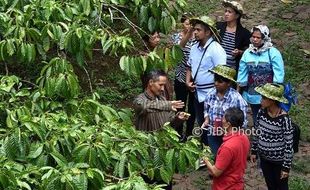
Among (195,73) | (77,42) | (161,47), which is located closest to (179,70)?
Result: (195,73)

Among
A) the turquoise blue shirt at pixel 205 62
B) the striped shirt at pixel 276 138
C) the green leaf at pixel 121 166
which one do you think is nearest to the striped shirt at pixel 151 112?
the striped shirt at pixel 276 138

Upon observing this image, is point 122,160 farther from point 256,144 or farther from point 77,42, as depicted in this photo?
point 256,144

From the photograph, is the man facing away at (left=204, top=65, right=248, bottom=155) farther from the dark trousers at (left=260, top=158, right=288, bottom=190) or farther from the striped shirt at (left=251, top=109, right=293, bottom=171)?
the dark trousers at (left=260, top=158, right=288, bottom=190)

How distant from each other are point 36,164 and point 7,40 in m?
1.22

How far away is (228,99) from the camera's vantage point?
5.74 meters

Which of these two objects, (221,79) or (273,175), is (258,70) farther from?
(273,175)

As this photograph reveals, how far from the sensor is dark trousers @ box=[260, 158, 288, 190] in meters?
5.52

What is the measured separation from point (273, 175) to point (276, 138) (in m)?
0.45

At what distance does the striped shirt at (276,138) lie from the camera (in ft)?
17.4

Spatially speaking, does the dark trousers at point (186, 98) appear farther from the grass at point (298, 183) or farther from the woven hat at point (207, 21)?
the grass at point (298, 183)

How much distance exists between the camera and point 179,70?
6.85 meters

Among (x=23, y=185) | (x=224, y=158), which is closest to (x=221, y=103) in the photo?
(x=224, y=158)

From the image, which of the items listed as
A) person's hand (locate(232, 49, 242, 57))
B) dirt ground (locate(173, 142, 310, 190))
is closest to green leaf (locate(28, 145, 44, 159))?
dirt ground (locate(173, 142, 310, 190))

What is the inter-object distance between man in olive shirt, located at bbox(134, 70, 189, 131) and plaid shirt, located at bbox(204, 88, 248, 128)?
0.52 meters
